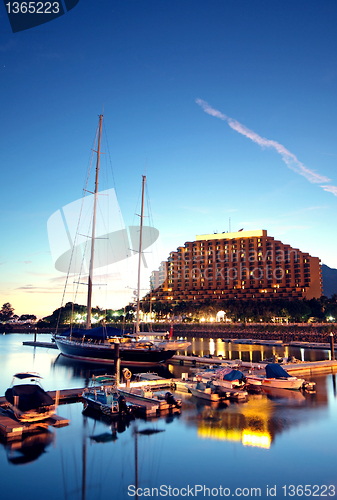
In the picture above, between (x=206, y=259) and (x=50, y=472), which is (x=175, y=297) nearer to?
(x=206, y=259)

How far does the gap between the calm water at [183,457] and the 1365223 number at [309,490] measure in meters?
0.07

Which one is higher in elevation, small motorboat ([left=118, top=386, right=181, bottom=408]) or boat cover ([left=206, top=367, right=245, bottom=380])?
boat cover ([left=206, top=367, right=245, bottom=380])

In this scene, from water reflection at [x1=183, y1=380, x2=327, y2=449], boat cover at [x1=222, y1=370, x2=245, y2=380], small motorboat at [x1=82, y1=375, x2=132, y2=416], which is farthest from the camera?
boat cover at [x1=222, y1=370, x2=245, y2=380]

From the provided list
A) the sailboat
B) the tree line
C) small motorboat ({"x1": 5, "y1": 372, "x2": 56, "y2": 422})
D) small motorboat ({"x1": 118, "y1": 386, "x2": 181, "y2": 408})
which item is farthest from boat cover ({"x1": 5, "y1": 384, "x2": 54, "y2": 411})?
the tree line

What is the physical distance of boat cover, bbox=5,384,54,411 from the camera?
20.6m

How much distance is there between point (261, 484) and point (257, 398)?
14.2m

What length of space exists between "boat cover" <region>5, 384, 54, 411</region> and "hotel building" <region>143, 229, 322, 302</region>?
164 meters

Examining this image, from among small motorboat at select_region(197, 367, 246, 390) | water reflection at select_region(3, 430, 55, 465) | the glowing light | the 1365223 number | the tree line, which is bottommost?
the 1365223 number

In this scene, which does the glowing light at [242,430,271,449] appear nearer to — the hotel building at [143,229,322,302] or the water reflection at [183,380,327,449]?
the water reflection at [183,380,327,449]

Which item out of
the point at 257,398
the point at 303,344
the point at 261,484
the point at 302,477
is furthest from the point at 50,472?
the point at 303,344

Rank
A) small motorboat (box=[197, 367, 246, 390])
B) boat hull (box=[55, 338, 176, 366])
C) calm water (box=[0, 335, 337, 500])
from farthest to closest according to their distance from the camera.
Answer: boat hull (box=[55, 338, 176, 366])
small motorboat (box=[197, 367, 246, 390])
calm water (box=[0, 335, 337, 500])

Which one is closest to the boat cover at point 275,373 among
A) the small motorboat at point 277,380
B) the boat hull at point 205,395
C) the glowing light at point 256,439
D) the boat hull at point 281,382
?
the small motorboat at point 277,380

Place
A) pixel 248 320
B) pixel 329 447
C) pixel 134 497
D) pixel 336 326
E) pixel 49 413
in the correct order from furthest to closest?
pixel 248 320, pixel 336 326, pixel 49 413, pixel 329 447, pixel 134 497

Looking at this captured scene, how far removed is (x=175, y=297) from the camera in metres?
199
